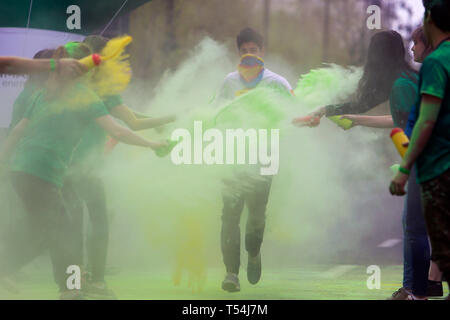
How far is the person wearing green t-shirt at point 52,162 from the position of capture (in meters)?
3.76

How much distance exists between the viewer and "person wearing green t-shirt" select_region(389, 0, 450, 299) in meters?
3.05

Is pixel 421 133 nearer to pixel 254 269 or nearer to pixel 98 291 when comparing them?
pixel 254 269

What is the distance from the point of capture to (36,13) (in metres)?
5.67

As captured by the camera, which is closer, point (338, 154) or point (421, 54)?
point (421, 54)

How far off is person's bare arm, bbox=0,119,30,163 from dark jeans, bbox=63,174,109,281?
1.33 ft

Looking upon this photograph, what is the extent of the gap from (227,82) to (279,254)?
234 centimetres

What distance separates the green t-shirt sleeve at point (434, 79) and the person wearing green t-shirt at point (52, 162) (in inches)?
63.3

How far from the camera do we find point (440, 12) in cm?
316

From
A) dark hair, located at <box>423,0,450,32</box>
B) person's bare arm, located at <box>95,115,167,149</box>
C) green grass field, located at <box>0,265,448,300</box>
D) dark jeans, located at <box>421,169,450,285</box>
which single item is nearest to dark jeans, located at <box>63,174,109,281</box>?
green grass field, located at <box>0,265,448,300</box>

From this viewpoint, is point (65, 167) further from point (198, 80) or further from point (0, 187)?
point (198, 80)

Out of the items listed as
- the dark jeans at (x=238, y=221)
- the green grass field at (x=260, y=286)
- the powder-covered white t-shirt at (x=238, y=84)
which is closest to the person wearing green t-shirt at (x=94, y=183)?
the green grass field at (x=260, y=286)

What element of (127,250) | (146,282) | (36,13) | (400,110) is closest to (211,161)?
(146,282)

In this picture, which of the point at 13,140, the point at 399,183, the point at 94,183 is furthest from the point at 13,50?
the point at 399,183

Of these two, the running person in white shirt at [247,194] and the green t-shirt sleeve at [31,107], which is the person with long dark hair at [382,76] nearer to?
the running person in white shirt at [247,194]
